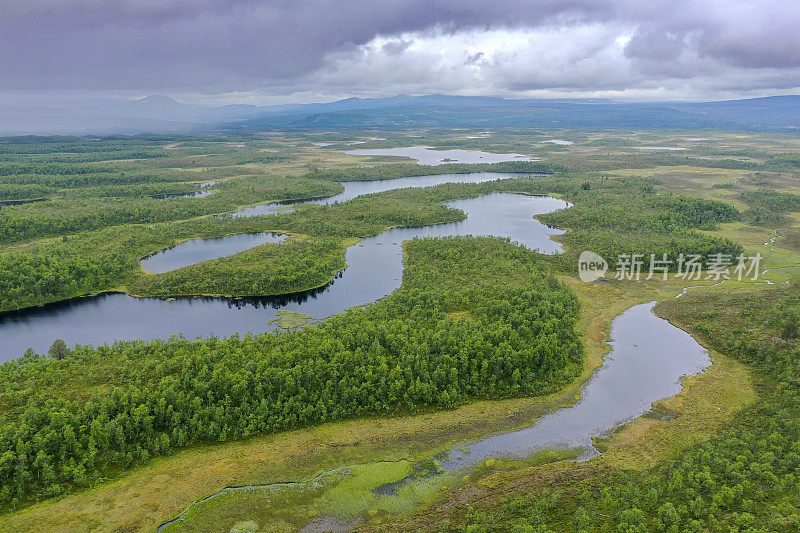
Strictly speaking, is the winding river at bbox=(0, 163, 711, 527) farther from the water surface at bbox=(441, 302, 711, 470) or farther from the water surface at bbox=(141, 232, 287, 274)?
the water surface at bbox=(141, 232, 287, 274)

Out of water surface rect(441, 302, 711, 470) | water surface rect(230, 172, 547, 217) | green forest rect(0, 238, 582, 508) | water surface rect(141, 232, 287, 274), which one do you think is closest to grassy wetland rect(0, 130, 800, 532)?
green forest rect(0, 238, 582, 508)

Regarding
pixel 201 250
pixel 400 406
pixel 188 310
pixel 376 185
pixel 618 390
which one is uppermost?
pixel 376 185

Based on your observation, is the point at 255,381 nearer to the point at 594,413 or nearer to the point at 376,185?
the point at 594,413

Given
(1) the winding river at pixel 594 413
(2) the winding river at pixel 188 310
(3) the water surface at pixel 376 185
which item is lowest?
(1) the winding river at pixel 594 413

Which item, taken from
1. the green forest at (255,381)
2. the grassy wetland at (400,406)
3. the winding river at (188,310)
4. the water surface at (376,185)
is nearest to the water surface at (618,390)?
the grassy wetland at (400,406)

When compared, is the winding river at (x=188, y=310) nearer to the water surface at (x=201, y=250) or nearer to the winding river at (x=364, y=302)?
the winding river at (x=364, y=302)

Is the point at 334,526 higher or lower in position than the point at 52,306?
lower

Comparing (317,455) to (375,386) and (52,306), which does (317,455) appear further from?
(52,306)

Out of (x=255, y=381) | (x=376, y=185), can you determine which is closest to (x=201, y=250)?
(x=255, y=381)

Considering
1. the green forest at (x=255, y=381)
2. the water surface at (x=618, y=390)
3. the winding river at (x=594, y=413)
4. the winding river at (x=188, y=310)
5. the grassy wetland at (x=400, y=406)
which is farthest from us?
the winding river at (x=188, y=310)

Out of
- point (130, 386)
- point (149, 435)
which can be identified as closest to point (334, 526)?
point (149, 435)

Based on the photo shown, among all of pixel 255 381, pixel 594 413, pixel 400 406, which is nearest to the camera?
pixel 255 381
